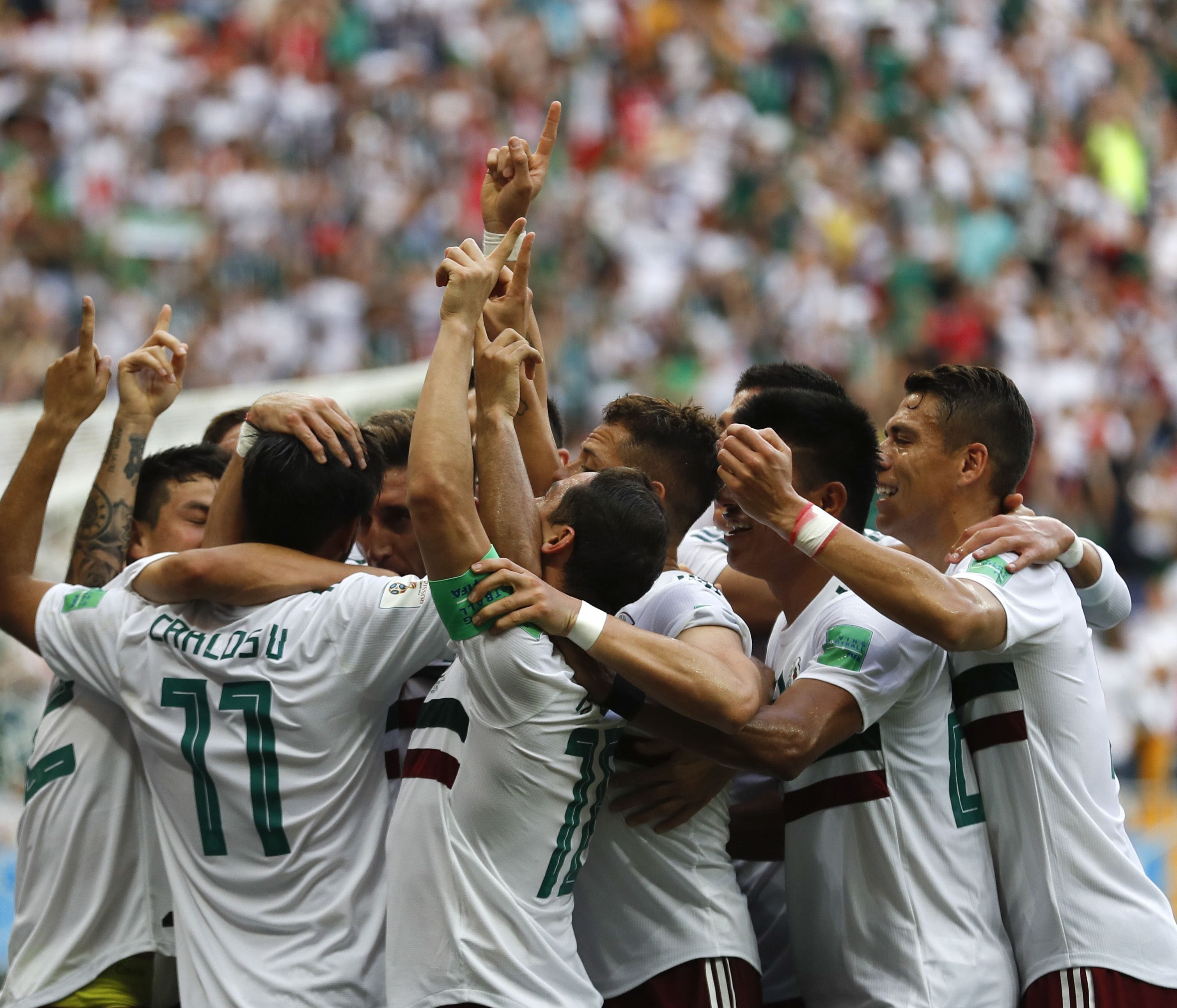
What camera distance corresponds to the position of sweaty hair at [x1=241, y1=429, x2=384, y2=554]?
3.74 meters

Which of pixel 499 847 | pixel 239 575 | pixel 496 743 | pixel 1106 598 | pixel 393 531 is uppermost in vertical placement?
pixel 393 531

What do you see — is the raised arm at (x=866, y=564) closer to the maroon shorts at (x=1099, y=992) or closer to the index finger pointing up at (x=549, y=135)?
the maroon shorts at (x=1099, y=992)

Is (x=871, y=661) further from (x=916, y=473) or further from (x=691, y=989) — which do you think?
(x=691, y=989)

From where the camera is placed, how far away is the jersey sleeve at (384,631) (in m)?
3.52

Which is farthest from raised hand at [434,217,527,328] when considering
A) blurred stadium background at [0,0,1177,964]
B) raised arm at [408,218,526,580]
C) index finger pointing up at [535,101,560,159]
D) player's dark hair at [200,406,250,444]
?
blurred stadium background at [0,0,1177,964]

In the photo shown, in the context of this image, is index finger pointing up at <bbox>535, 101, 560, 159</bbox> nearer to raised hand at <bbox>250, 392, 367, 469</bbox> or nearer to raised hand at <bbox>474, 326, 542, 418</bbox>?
raised hand at <bbox>474, 326, 542, 418</bbox>

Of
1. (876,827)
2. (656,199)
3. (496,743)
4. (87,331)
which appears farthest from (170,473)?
(656,199)

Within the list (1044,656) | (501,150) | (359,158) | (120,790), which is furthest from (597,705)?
(359,158)

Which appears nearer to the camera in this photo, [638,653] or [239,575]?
[638,653]

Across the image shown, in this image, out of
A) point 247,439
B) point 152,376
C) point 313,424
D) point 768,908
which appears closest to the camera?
point 313,424

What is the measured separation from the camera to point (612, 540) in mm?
3355

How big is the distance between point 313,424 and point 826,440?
4.84ft

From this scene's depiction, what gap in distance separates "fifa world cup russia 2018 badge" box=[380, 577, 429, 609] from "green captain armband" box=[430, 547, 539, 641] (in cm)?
30

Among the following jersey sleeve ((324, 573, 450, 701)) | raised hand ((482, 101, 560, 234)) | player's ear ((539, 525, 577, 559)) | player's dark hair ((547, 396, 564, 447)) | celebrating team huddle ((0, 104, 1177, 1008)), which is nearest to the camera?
celebrating team huddle ((0, 104, 1177, 1008))
